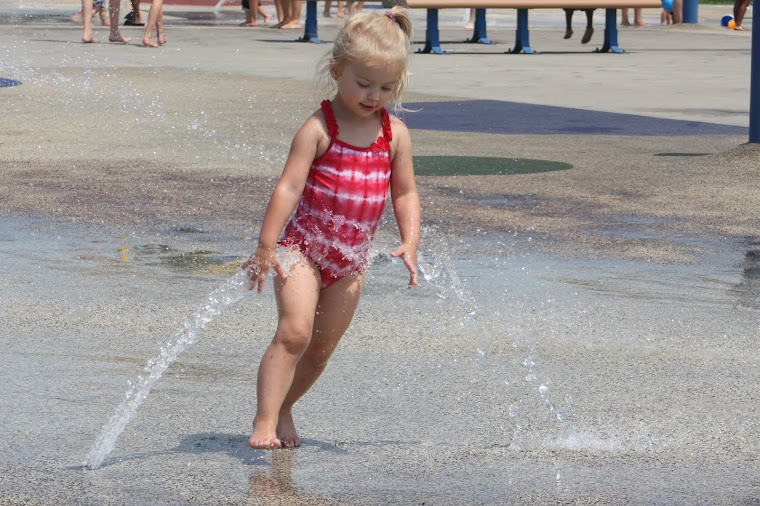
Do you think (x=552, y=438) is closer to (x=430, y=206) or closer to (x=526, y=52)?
(x=430, y=206)

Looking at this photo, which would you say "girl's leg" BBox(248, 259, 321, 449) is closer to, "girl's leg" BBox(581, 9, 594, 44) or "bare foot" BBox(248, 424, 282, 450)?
"bare foot" BBox(248, 424, 282, 450)

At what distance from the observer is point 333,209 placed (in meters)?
3.83

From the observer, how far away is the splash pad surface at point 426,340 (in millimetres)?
3598

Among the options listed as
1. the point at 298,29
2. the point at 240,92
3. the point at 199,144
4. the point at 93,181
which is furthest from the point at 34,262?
the point at 298,29

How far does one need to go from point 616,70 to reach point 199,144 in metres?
9.32

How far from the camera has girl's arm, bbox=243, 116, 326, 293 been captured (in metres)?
3.72

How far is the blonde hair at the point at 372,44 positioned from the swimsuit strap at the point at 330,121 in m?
0.10

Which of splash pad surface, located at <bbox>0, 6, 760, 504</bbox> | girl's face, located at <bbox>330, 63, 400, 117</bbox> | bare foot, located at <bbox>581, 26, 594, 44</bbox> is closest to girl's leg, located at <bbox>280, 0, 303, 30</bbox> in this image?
bare foot, located at <bbox>581, 26, 594, 44</bbox>

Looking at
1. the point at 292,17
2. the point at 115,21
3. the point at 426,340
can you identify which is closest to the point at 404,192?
the point at 426,340

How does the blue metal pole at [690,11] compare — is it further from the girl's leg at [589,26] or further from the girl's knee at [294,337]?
the girl's knee at [294,337]

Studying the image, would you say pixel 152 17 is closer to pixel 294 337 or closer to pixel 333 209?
pixel 333 209

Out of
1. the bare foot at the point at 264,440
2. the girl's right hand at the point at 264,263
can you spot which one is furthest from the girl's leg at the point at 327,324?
the girl's right hand at the point at 264,263

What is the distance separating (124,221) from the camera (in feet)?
23.8

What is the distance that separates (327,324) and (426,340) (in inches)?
45.9
